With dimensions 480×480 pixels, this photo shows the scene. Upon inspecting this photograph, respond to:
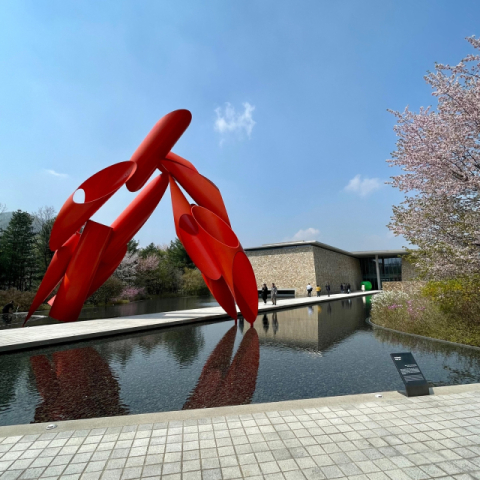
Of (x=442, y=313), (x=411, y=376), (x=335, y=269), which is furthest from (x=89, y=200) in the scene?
(x=335, y=269)

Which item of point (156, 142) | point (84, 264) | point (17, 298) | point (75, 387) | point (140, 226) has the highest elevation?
point (156, 142)

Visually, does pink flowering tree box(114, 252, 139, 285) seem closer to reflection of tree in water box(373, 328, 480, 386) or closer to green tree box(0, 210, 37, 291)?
green tree box(0, 210, 37, 291)

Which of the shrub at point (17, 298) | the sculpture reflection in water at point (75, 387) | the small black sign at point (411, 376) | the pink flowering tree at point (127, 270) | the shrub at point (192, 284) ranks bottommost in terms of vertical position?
the sculpture reflection in water at point (75, 387)

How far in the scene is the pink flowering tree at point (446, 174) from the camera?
7.97 m

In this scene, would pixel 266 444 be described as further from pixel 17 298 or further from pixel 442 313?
pixel 17 298

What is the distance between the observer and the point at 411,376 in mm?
4285

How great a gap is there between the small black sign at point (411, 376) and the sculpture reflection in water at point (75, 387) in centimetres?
357

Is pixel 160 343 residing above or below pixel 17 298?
below

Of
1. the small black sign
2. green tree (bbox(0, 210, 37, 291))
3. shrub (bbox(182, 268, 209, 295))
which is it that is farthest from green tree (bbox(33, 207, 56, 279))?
the small black sign

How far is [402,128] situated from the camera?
947cm

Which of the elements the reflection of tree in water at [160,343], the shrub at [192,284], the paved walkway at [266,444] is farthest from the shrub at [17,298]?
the shrub at [192,284]

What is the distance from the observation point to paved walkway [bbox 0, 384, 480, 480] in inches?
102

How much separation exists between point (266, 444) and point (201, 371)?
295 centimetres

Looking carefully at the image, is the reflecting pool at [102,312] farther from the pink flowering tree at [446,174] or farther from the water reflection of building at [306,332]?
the pink flowering tree at [446,174]
